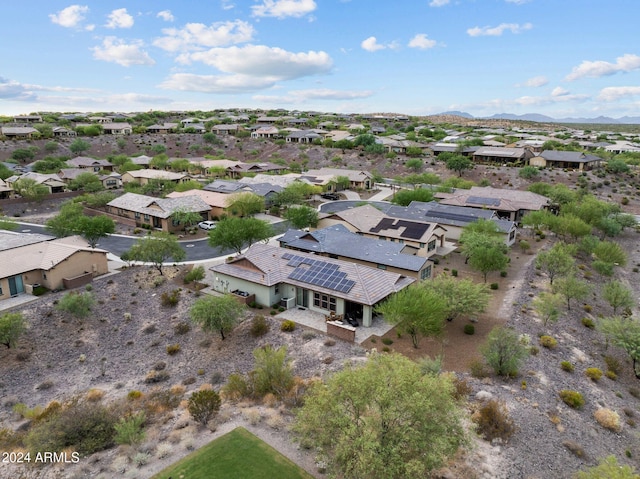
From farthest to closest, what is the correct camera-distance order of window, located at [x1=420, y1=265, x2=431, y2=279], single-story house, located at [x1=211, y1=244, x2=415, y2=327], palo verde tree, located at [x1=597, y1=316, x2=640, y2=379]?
window, located at [x1=420, y1=265, x2=431, y2=279] < single-story house, located at [x1=211, y1=244, x2=415, y2=327] < palo verde tree, located at [x1=597, y1=316, x2=640, y2=379]

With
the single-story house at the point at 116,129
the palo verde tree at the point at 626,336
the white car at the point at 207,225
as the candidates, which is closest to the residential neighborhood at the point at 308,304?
the palo verde tree at the point at 626,336

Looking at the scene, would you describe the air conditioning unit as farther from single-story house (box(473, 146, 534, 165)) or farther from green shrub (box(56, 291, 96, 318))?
single-story house (box(473, 146, 534, 165))

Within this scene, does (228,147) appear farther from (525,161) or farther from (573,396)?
(573,396)

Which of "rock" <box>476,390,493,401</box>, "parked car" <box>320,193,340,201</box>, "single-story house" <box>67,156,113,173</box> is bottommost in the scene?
"rock" <box>476,390,493,401</box>

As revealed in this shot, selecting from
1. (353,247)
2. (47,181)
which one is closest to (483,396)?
(353,247)

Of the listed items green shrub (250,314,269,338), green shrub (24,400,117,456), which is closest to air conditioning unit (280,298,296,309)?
green shrub (250,314,269,338)

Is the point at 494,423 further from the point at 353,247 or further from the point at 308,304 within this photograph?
the point at 353,247

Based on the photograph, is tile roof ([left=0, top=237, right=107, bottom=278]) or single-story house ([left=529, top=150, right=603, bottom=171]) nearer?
tile roof ([left=0, top=237, right=107, bottom=278])

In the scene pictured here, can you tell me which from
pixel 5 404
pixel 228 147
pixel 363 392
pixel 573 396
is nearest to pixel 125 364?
pixel 5 404
